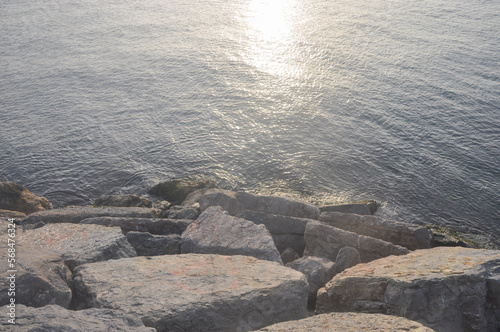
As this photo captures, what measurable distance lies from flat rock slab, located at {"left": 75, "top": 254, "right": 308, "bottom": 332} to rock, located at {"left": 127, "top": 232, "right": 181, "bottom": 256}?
153cm

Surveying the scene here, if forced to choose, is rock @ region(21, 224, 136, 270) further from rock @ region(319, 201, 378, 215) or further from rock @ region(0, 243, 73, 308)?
rock @ region(319, 201, 378, 215)

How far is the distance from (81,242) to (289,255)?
5.23m

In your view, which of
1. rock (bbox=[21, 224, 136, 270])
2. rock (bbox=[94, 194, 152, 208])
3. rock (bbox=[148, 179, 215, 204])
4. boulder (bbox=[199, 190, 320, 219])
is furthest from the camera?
rock (bbox=[148, 179, 215, 204])

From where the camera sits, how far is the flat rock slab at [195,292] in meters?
6.69

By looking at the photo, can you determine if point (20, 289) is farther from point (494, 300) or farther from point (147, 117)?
point (147, 117)

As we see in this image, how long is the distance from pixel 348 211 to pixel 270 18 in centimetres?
2803

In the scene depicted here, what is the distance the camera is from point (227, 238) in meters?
10.3

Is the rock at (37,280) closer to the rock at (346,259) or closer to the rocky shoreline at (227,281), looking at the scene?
the rocky shoreline at (227,281)

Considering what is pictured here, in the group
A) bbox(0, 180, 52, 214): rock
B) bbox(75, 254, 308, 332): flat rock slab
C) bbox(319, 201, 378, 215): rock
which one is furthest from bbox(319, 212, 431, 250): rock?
bbox(0, 180, 52, 214): rock

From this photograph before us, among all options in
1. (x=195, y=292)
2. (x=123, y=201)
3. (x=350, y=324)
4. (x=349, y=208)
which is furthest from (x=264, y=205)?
(x=350, y=324)

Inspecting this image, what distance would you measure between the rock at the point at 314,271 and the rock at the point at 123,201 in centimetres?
734

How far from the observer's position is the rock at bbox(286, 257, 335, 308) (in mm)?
9352

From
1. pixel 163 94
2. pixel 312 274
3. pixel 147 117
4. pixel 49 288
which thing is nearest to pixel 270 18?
pixel 163 94

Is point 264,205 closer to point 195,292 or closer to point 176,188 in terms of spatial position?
point 176,188
